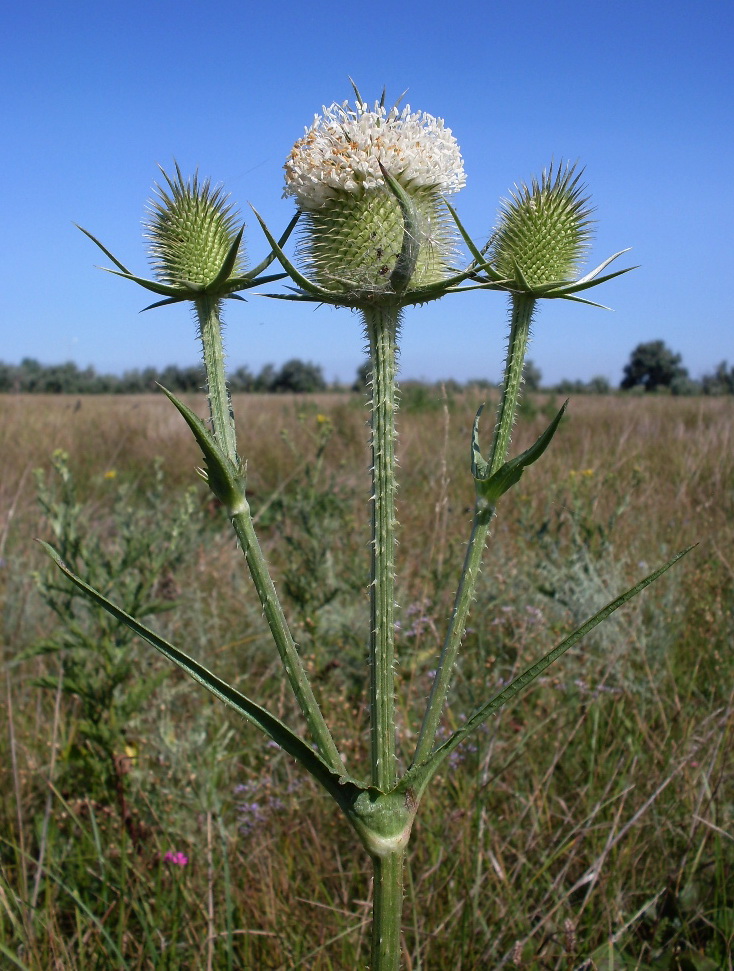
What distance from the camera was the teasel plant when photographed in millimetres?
1209

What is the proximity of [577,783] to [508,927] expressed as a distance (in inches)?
30.1

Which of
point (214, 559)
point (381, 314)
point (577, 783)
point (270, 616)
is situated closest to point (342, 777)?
point (270, 616)

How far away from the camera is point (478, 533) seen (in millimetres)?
1334

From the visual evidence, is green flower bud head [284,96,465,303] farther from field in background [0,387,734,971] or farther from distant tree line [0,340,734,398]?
distant tree line [0,340,734,398]

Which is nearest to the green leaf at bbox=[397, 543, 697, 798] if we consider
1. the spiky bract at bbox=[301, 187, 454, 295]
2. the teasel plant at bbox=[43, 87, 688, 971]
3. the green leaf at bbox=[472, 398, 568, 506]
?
the teasel plant at bbox=[43, 87, 688, 971]

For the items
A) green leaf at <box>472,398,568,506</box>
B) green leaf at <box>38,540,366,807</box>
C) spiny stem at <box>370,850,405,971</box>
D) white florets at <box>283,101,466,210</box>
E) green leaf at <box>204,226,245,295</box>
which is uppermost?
white florets at <box>283,101,466,210</box>

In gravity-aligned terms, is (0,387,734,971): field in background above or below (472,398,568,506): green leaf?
below

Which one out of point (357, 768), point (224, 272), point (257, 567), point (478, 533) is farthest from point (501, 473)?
point (357, 768)

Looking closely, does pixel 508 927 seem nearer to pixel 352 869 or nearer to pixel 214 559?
pixel 352 869

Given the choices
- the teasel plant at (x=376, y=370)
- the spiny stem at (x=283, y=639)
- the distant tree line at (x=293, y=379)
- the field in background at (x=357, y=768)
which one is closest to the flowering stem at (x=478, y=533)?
the teasel plant at (x=376, y=370)

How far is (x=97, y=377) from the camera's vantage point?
38.7 meters

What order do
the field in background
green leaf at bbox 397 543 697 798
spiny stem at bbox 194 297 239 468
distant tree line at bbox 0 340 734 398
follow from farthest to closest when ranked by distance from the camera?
distant tree line at bbox 0 340 734 398, the field in background, spiny stem at bbox 194 297 239 468, green leaf at bbox 397 543 697 798

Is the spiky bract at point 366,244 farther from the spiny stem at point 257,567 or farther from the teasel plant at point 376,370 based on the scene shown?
the spiny stem at point 257,567

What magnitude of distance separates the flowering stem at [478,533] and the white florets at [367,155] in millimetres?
292
